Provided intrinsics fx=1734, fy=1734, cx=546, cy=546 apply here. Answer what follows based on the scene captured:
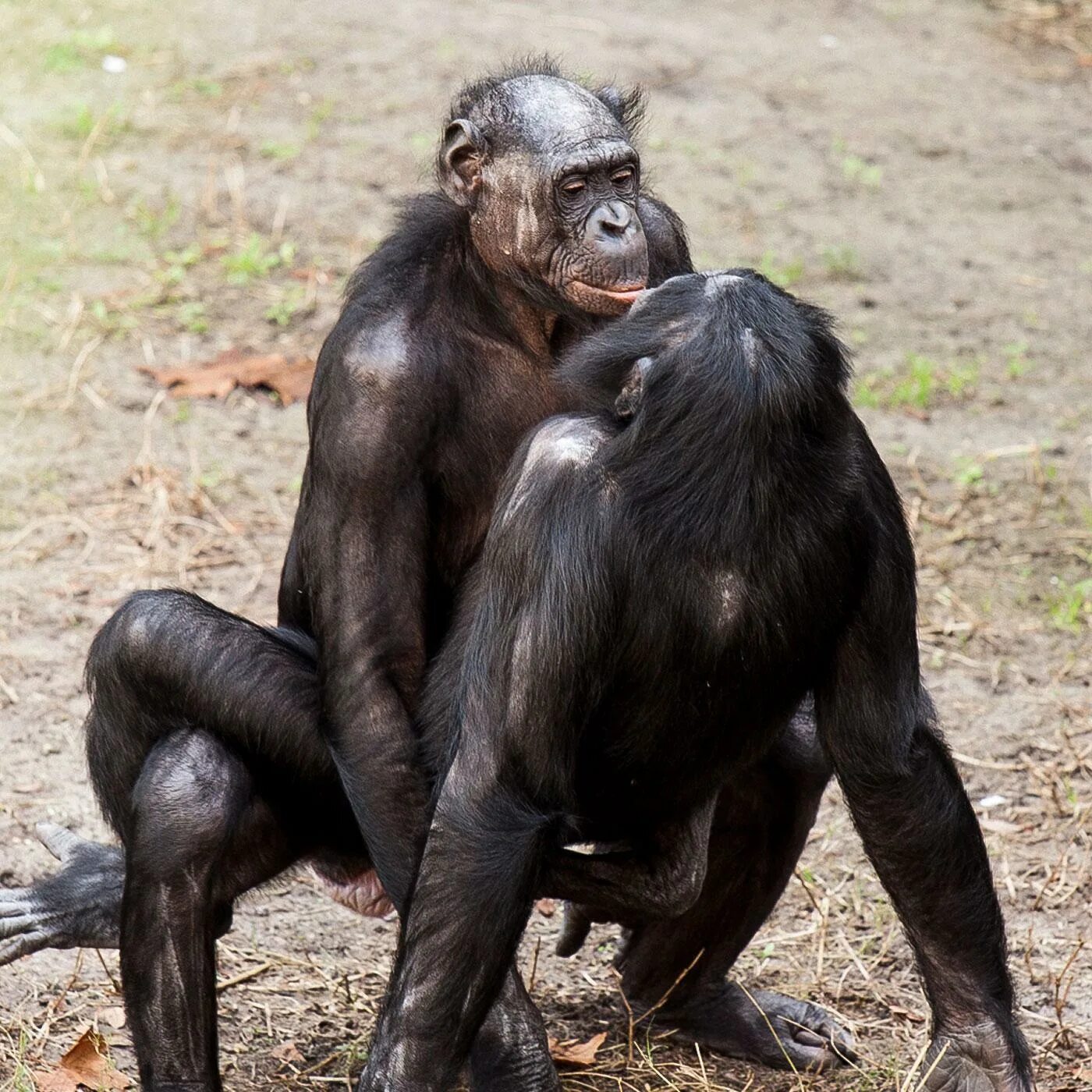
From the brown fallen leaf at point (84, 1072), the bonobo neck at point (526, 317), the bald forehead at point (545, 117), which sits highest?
the bald forehead at point (545, 117)

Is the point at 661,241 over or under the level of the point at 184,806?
over

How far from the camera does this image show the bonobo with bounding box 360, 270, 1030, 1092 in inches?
149

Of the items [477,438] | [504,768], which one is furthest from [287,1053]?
[477,438]

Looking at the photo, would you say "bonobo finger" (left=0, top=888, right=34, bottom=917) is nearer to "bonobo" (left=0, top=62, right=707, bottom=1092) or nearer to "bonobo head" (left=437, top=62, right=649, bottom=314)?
"bonobo" (left=0, top=62, right=707, bottom=1092)

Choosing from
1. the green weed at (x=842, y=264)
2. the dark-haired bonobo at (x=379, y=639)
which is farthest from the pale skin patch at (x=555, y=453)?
the green weed at (x=842, y=264)

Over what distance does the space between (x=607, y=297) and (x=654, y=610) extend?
0.97 meters

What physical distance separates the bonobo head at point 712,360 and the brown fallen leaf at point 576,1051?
2005 millimetres

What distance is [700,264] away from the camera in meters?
9.34

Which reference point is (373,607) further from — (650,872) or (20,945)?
(20,945)

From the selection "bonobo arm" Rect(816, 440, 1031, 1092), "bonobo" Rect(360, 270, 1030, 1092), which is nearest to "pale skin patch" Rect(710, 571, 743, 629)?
"bonobo" Rect(360, 270, 1030, 1092)

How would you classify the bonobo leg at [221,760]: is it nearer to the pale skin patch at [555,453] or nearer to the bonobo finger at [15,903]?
the bonobo finger at [15,903]

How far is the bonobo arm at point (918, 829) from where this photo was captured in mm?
4145

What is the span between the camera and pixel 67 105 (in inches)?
426

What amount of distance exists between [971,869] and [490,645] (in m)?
1.37
